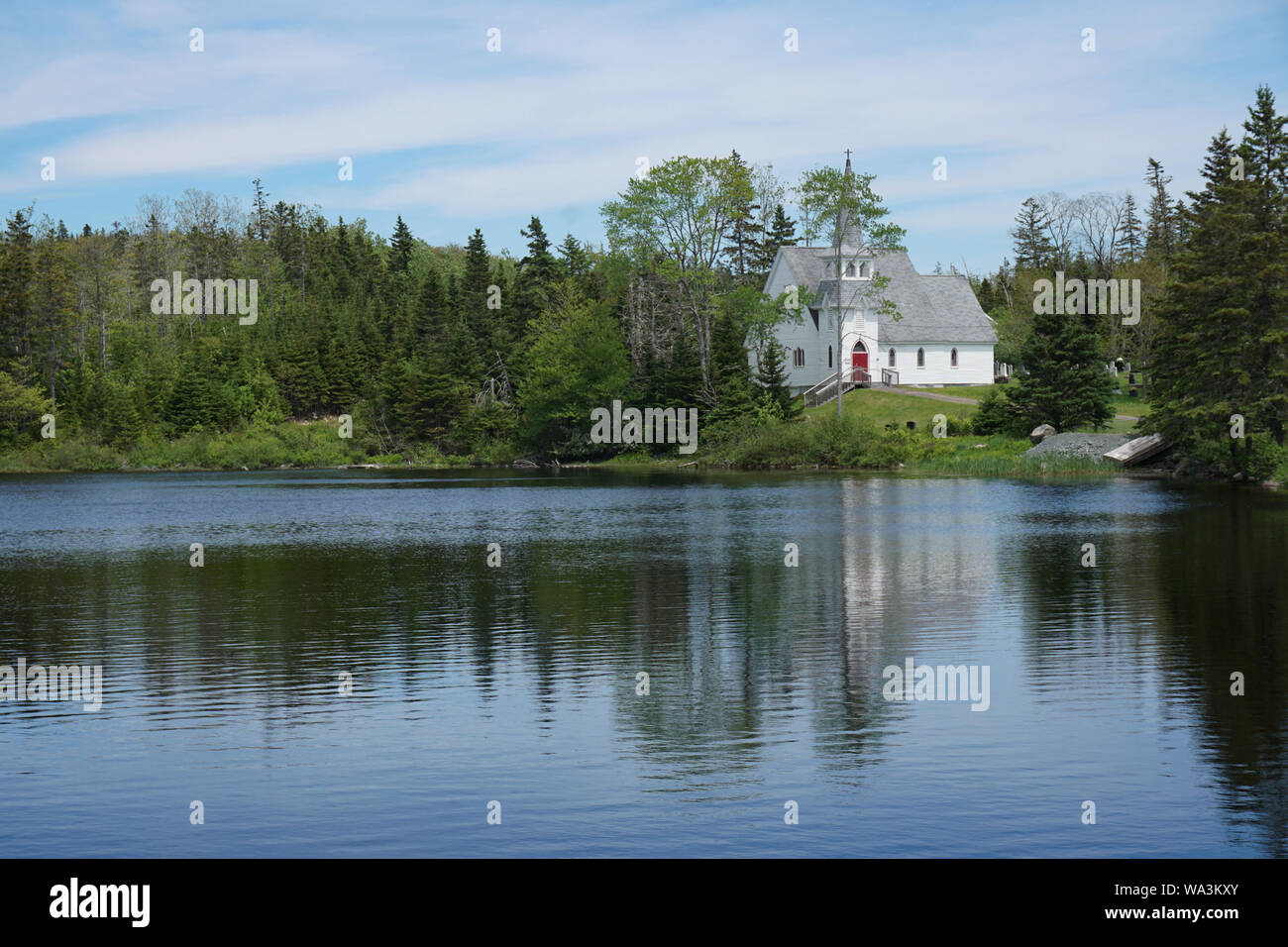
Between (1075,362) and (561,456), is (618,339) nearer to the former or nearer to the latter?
(561,456)

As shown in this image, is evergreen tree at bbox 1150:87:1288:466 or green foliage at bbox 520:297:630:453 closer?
evergreen tree at bbox 1150:87:1288:466

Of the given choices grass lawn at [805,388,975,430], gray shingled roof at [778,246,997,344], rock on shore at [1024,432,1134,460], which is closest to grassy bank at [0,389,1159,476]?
grass lawn at [805,388,975,430]

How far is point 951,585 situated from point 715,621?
22.4 feet

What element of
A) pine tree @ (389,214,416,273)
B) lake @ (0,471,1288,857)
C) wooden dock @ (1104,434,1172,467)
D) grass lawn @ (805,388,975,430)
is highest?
pine tree @ (389,214,416,273)

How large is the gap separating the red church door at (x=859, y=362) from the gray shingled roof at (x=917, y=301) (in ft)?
7.81

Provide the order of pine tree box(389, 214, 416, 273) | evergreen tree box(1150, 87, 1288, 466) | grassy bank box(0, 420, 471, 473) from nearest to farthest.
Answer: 1. evergreen tree box(1150, 87, 1288, 466)
2. grassy bank box(0, 420, 471, 473)
3. pine tree box(389, 214, 416, 273)

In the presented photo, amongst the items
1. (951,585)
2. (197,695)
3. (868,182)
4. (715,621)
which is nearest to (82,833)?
(197,695)

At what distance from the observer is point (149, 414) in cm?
10625

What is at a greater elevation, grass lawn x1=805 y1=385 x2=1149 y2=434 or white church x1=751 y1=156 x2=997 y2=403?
white church x1=751 y1=156 x2=997 y2=403

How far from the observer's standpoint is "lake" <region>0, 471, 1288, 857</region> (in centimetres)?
1154

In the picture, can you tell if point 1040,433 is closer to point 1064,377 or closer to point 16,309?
point 1064,377

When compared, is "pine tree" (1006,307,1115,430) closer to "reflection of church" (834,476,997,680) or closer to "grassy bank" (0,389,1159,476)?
"grassy bank" (0,389,1159,476)

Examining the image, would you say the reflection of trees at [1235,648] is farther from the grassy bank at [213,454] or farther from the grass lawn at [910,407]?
the grassy bank at [213,454]

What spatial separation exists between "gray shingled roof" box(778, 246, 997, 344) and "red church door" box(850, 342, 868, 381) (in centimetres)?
238
